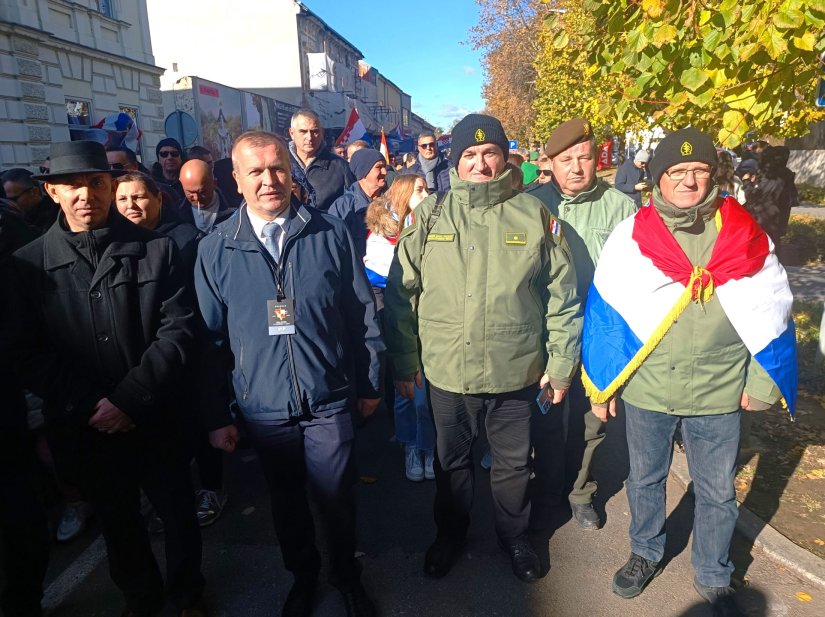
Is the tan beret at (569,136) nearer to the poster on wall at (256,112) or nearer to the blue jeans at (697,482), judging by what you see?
the blue jeans at (697,482)

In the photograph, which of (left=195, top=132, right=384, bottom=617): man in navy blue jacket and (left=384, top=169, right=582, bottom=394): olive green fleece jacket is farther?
(left=384, top=169, right=582, bottom=394): olive green fleece jacket

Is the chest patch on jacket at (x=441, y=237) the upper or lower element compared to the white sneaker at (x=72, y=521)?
upper

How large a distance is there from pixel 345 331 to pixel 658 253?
1.43 meters

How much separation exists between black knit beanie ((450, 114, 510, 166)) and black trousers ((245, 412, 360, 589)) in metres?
1.36

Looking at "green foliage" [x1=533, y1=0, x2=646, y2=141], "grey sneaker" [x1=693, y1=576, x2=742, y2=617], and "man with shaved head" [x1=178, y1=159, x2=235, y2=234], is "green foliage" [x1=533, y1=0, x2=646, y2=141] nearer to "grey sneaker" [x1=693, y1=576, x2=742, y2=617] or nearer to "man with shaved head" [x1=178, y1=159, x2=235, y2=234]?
"man with shaved head" [x1=178, y1=159, x2=235, y2=234]

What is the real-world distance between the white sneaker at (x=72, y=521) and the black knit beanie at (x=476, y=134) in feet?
10.1

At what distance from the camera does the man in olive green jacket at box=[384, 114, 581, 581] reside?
8.81 feet

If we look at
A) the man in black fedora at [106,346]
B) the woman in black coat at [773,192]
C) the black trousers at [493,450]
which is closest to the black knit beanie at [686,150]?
the black trousers at [493,450]

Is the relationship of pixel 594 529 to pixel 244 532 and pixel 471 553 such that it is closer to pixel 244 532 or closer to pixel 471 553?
pixel 471 553

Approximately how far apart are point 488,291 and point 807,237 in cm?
1104

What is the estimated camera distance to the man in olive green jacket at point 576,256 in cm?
318

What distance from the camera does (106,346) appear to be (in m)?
2.44

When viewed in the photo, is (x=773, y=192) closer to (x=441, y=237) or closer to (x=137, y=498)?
(x=441, y=237)

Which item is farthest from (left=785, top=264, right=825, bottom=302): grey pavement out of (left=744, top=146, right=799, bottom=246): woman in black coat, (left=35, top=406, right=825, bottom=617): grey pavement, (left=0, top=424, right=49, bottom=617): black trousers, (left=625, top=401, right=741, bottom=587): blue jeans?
(left=0, top=424, right=49, bottom=617): black trousers
